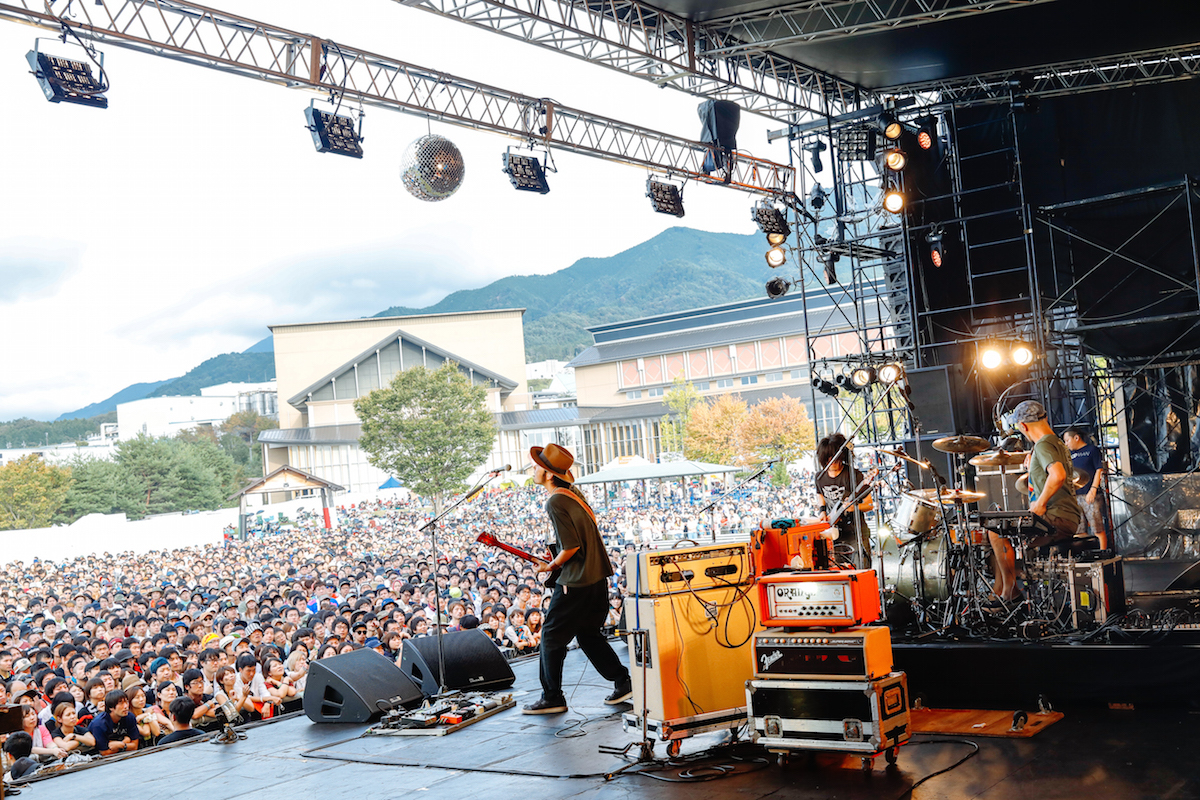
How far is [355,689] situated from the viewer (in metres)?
5.42

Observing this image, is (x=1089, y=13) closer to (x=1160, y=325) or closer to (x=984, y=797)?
(x=1160, y=325)

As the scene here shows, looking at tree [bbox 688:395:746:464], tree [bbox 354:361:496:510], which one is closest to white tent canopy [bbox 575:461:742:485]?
tree [bbox 354:361:496:510]

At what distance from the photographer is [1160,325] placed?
935 cm

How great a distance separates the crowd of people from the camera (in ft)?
19.7

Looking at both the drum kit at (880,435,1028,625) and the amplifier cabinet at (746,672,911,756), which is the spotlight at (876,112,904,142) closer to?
the drum kit at (880,435,1028,625)

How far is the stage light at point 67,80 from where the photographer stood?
627 centimetres

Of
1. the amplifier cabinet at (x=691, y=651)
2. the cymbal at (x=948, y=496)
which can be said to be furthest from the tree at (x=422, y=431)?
the amplifier cabinet at (x=691, y=651)

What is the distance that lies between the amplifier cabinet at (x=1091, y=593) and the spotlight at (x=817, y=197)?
7.17 meters

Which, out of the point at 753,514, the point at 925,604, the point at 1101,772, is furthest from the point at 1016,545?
the point at 753,514

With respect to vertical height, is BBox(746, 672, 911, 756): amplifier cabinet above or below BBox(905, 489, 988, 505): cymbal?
below

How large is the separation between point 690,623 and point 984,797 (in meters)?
1.38

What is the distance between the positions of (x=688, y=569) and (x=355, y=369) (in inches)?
1760

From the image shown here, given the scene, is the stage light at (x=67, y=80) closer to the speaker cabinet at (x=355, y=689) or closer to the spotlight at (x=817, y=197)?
the speaker cabinet at (x=355, y=689)

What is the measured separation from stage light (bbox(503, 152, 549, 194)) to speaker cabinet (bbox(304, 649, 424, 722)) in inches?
202
